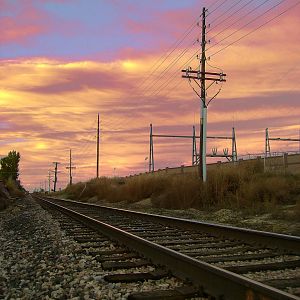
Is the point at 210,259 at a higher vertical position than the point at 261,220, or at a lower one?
lower

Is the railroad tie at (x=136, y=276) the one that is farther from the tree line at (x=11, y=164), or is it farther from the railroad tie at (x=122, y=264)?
the tree line at (x=11, y=164)

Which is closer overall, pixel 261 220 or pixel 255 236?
pixel 255 236

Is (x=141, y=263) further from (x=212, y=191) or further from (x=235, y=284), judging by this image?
(x=212, y=191)

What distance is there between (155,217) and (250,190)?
673cm

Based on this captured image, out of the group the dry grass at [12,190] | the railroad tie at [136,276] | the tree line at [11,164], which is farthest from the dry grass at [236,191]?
the tree line at [11,164]

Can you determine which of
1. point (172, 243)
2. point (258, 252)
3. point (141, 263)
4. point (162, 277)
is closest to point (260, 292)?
point (162, 277)

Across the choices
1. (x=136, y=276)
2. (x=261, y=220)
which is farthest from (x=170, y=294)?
(x=261, y=220)

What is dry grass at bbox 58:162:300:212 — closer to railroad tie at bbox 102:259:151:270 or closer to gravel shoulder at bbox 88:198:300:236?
gravel shoulder at bbox 88:198:300:236

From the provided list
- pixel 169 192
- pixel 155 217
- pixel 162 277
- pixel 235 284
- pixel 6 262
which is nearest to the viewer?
pixel 235 284

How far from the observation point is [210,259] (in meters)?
7.30

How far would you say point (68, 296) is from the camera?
5.47 metres

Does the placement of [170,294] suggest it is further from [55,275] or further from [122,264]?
[55,275]

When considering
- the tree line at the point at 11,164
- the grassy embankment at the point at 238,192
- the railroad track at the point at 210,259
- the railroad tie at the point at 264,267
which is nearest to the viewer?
the railroad track at the point at 210,259

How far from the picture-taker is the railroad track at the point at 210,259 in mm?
4988
